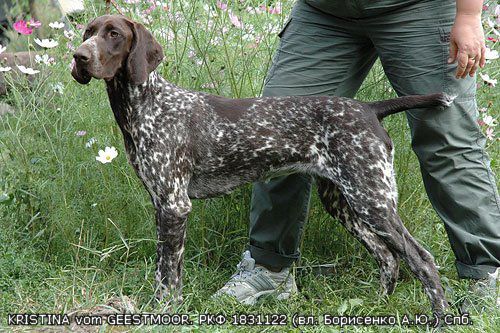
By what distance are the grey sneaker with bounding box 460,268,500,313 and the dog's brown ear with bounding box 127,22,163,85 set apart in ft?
6.43

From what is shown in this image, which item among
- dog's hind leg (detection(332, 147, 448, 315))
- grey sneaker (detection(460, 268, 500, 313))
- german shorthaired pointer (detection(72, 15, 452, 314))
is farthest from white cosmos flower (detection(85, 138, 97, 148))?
grey sneaker (detection(460, 268, 500, 313))

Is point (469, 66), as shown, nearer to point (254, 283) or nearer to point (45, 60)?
point (254, 283)

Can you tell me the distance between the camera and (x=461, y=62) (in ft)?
12.1

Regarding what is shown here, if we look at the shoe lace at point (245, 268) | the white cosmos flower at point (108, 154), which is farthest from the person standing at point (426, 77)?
the white cosmos flower at point (108, 154)

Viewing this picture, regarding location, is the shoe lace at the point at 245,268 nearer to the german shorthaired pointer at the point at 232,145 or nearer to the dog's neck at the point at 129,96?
the german shorthaired pointer at the point at 232,145

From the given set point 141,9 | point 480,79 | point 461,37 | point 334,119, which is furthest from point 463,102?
point 141,9

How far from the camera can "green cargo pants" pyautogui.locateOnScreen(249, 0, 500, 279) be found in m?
3.83

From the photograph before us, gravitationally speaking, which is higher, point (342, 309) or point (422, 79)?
point (422, 79)

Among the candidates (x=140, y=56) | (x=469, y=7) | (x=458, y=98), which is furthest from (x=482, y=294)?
(x=140, y=56)

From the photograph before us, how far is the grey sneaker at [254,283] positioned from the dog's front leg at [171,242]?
30 centimetres

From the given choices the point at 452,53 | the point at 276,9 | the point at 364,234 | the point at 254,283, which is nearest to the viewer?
the point at 452,53

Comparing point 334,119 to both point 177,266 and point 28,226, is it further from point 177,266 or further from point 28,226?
point 28,226

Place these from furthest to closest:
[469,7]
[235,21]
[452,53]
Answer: [235,21] < [452,53] < [469,7]

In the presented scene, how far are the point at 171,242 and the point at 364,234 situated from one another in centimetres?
105
